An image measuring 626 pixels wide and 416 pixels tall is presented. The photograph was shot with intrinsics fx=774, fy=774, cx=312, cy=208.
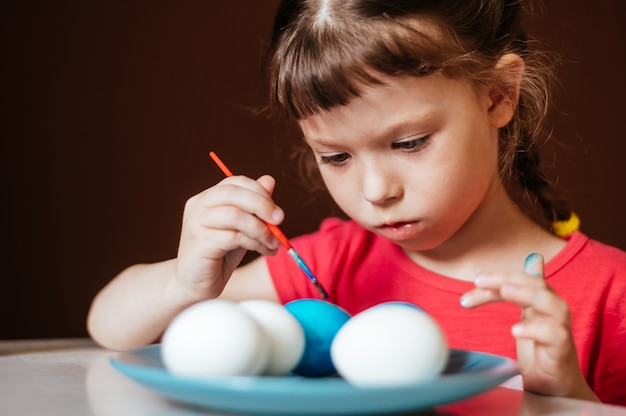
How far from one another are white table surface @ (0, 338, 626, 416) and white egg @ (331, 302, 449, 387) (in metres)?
0.05

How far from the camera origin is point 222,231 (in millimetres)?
878

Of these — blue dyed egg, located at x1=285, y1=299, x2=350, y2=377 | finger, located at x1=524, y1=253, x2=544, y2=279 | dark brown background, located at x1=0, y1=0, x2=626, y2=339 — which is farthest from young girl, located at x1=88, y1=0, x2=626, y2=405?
dark brown background, located at x1=0, y1=0, x2=626, y2=339

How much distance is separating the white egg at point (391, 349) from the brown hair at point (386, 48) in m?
0.37

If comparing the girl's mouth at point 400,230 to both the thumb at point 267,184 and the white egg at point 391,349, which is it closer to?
the thumb at point 267,184

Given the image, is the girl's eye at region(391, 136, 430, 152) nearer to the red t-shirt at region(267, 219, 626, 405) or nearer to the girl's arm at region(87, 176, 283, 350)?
the girl's arm at region(87, 176, 283, 350)

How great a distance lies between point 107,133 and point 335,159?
29.7 inches

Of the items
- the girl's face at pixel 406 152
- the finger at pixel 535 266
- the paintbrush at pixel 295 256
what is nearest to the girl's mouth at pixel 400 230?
the girl's face at pixel 406 152

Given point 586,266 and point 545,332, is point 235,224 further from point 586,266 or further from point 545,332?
point 586,266

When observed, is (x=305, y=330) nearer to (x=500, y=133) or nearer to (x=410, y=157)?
(x=410, y=157)

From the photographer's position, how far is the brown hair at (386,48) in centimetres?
88

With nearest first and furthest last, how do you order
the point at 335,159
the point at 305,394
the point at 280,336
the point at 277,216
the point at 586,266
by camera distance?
Answer: the point at 305,394, the point at 280,336, the point at 277,216, the point at 335,159, the point at 586,266

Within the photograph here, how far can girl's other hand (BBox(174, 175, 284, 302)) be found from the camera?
2.78ft

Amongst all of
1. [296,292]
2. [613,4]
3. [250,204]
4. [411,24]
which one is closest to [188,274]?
[250,204]

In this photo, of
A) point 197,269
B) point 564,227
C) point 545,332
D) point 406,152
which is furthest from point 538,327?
point 564,227
